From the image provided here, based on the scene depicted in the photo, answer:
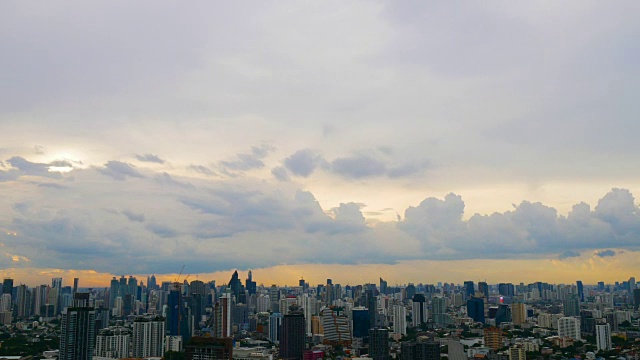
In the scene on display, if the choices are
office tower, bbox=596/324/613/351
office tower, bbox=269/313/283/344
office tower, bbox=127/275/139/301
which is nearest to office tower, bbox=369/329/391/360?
office tower, bbox=269/313/283/344

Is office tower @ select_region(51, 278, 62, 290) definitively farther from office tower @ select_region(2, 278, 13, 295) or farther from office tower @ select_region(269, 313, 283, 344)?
office tower @ select_region(269, 313, 283, 344)

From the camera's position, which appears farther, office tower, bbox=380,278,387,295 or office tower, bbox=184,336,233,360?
office tower, bbox=380,278,387,295

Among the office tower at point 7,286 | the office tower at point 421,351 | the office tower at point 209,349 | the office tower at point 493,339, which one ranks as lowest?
the office tower at point 493,339

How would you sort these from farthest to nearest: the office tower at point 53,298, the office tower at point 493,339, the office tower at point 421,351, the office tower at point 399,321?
the office tower at point 53,298 → the office tower at point 399,321 → the office tower at point 493,339 → the office tower at point 421,351

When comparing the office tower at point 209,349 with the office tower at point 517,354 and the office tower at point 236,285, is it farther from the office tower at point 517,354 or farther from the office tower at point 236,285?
the office tower at point 236,285

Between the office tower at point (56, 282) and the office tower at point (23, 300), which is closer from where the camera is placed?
the office tower at point (23, 300)

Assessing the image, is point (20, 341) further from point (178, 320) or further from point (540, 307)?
point (540, 307)

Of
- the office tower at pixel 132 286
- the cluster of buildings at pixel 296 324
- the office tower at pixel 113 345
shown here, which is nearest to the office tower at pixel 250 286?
the cluster of buildings at pixel 296 324

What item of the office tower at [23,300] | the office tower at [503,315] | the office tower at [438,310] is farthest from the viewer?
the office tower at [438,310]
